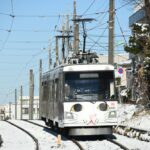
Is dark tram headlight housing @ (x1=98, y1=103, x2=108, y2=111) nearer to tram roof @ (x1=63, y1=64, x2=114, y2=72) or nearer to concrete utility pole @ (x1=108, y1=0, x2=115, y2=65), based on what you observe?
tram roof @ (x1=63, y1=64, x2=114, y2=72)

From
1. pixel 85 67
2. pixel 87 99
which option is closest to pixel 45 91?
pixel 85 67

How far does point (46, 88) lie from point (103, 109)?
7.23 metres

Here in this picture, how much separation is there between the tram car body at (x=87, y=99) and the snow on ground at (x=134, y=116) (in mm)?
1978

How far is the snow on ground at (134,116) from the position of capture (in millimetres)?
25953

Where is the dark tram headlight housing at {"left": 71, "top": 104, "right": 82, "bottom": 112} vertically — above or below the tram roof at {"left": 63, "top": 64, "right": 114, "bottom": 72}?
below

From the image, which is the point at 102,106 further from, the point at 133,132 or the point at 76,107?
the point at 133,132

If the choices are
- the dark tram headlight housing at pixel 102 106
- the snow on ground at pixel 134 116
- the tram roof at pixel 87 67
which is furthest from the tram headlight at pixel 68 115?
the snow on ground at pixel 134 116

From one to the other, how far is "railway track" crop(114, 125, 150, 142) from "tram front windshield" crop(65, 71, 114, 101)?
1.89 metres

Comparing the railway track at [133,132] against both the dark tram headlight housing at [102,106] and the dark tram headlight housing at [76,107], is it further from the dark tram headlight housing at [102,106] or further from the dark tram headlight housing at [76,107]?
the dark tram headlight housing at [76,107]

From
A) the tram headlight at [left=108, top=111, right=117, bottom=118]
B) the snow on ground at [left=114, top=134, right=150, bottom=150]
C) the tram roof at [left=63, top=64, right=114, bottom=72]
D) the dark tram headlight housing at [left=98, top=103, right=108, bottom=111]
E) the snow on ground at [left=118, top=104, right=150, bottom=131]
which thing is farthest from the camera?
the snow on ground at [left=118, top=104, right=150, bottom=131]

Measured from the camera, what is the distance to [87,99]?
23156mm

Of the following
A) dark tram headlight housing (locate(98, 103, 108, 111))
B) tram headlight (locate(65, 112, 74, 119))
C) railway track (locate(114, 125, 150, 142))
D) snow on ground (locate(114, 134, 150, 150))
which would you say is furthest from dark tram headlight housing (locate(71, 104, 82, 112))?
railway track (locate(114, 125, 150, 142))

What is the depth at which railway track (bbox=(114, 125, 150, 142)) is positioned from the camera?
22.0m

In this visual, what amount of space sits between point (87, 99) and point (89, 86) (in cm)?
54
